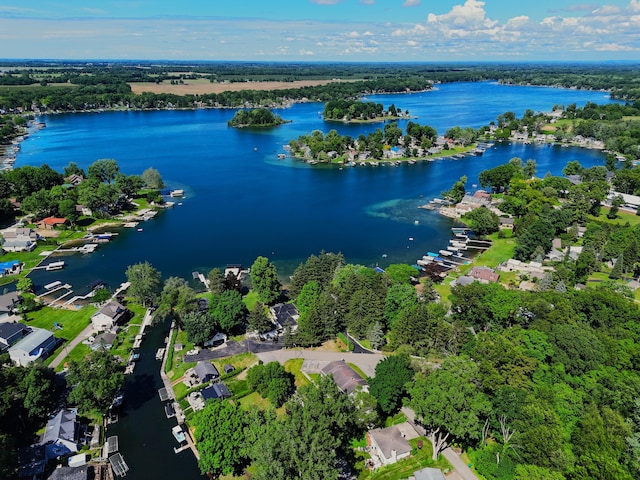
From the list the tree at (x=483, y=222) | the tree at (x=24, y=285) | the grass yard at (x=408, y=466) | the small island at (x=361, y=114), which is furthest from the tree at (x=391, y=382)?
the small island at (x=361, y=114)

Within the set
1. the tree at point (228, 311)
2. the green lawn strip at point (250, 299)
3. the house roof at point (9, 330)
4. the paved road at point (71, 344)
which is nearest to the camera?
the paved road at point (71, 344)

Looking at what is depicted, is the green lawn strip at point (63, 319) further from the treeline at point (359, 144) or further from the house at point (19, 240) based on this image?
the treeline at point (359, 144)

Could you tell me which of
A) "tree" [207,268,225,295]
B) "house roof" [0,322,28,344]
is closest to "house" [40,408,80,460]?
"house roof" [0,322,28,344]

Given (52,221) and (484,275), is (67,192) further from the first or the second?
(484,275)

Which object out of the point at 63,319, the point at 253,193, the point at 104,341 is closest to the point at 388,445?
the point at 104,341

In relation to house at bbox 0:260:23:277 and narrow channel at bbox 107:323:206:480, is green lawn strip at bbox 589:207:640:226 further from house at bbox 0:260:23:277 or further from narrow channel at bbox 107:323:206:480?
house at bbox 0:260:23:277
